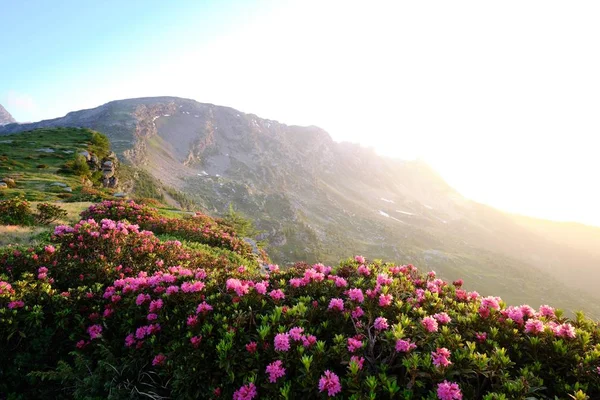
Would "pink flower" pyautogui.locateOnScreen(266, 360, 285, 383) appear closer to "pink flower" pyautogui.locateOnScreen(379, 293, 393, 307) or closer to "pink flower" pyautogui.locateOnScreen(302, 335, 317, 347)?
"pink flower" pyautogui.locateOnScreen(302, 335, 317, 347)

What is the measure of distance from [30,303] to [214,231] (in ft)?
38.5

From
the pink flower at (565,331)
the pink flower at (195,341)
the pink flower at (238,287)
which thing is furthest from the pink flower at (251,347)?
the pink flower at (565,331)

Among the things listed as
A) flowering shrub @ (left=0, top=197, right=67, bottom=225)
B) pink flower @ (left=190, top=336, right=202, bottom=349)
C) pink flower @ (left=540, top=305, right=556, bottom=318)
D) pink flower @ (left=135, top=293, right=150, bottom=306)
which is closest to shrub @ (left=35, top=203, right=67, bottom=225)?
flowering shrub @ (left=0, top=197, right=67, bottom=225)

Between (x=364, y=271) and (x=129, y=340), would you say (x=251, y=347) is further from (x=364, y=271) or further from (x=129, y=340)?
(x=364, y=271)

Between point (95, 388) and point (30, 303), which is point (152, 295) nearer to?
point (95, 388)

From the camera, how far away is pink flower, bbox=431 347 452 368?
3446 mm

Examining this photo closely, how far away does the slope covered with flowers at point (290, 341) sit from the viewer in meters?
3.53

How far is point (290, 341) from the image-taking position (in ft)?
13.4

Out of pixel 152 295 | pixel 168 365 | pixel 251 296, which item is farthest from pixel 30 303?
pixel 251 296

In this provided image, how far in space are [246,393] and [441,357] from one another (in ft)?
8.10

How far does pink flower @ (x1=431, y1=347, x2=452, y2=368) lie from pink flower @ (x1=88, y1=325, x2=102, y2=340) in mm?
5655

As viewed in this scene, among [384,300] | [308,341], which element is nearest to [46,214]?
[308,341]

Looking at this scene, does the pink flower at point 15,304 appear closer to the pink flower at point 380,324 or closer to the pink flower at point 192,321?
the pink flower at point 192,321

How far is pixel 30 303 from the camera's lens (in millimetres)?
6102
